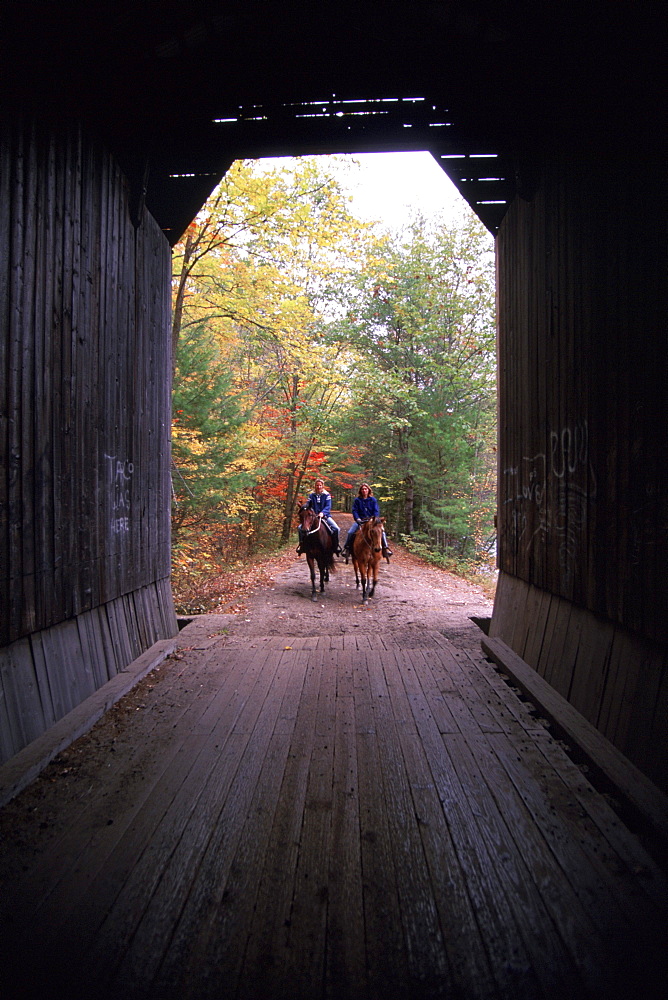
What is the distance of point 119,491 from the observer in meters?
4.41

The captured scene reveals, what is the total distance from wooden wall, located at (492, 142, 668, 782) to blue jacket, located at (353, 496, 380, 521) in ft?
16.6

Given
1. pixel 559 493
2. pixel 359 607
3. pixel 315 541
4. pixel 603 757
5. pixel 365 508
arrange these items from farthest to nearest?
pixel 365 508 < pixel 315 541 < pixel 359 607 < pixel 559 493 < pixel 603 757

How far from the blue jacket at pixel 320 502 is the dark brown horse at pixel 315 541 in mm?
409

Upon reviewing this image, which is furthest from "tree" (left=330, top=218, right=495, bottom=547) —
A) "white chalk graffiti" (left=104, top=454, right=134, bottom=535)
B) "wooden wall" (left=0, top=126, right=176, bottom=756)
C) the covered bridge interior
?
"white chalk graffiti" (left=104, top=454, right=134, bottom=535)

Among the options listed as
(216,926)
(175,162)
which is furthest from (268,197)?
(216,926)

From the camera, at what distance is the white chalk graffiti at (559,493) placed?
3.42m

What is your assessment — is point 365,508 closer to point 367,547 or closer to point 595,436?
point 367,547

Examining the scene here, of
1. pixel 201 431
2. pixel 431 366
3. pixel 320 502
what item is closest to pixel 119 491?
pixel 320 502

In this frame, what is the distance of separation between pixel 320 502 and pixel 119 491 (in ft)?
20.1

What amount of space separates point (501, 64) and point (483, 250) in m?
12.5

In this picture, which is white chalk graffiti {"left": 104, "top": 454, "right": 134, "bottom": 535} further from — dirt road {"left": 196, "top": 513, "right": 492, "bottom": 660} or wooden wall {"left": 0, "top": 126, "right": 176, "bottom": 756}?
dirt road {"left": 196, "top": 513, "right": 492, "bottom": 660}

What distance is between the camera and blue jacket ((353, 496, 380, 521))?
9930mm

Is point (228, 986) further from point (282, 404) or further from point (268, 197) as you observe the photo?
point (282, 404)

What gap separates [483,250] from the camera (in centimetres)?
1535
